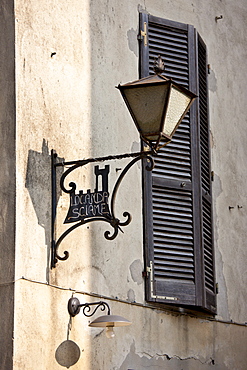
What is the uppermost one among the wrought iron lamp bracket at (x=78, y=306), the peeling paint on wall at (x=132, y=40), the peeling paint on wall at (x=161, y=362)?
the peeling paint on wall at (x=132, y=40)

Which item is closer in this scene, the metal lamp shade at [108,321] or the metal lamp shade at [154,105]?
the metal lamp shade at [154,105]

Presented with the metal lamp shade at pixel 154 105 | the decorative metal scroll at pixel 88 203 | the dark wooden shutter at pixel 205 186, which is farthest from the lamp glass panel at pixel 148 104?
the dark wooden shutter at pixel 205 186

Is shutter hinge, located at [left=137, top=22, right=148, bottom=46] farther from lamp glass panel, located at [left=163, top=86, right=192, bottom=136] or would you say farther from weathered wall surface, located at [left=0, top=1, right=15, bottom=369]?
lamp glass panel, located at [left=163, top=86, right=192, bottom=136]

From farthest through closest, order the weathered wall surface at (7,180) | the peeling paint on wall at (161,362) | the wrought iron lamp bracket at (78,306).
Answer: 1. the peeling paint on wall at (161,362)
2. the wrought iron lamp bracket at (78,306)
3. the weathered wall surface at (7,180)

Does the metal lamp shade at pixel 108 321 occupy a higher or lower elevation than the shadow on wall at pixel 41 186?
lower

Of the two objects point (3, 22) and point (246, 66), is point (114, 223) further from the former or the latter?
point (246, 66)

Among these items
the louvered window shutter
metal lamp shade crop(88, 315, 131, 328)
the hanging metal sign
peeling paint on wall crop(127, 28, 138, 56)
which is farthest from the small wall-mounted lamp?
peeling paint on wall crop(127, 28, 138, 56)

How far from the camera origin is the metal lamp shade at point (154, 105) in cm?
551

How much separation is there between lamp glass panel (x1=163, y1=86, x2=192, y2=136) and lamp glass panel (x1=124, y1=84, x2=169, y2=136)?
5 centimetres

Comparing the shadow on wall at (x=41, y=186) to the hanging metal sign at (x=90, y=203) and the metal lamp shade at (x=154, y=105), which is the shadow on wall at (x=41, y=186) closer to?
the hanging metal sign at (x=90, y=203)

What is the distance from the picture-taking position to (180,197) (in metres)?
7.28

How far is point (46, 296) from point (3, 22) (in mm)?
1946

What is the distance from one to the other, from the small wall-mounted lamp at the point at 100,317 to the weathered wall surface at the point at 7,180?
0.54 meters

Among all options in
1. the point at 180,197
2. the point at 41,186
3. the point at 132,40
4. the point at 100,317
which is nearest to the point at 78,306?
the point at 100,317
